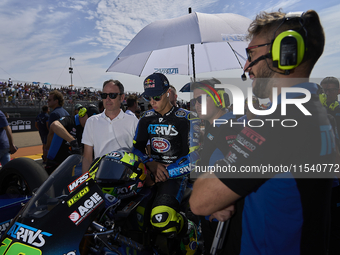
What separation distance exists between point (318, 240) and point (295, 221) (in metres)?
0.18

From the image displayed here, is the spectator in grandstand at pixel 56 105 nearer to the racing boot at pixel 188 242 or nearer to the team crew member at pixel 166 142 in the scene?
the team crew member at pixel 166 142

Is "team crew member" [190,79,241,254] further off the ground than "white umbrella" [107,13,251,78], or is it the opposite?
"white umbrella" [107,13,251,78]

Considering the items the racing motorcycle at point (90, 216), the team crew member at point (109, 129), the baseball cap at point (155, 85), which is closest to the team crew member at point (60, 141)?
the team crew member at point (109, 129)

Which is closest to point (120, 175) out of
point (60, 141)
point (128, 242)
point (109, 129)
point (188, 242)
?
point (128, 242)

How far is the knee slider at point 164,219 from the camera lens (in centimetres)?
188

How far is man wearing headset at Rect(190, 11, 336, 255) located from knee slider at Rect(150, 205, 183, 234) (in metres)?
0.90

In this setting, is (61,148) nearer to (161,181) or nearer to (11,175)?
(11,175)

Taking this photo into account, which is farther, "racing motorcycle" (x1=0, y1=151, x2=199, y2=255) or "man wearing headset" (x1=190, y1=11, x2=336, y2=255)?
"racing motorcycle" (x1=0, y1=151, x2=199, y2=255)

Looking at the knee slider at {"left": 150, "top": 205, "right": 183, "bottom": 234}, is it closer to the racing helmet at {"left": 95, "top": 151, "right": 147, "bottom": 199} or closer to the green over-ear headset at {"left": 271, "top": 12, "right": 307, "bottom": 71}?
the racing helmet at {"left": 95, "top": 151, "right": 147, "bottom": 199}

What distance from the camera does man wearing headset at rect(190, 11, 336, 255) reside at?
84 centimetres

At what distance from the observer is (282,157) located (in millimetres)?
848

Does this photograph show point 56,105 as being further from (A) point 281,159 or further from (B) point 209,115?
(A) point 281,159

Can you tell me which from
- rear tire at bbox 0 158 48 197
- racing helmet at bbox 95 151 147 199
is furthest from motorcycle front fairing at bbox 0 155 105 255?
rear tire at bbox 0 158 48 197

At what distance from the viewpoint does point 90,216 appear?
1442 mm
